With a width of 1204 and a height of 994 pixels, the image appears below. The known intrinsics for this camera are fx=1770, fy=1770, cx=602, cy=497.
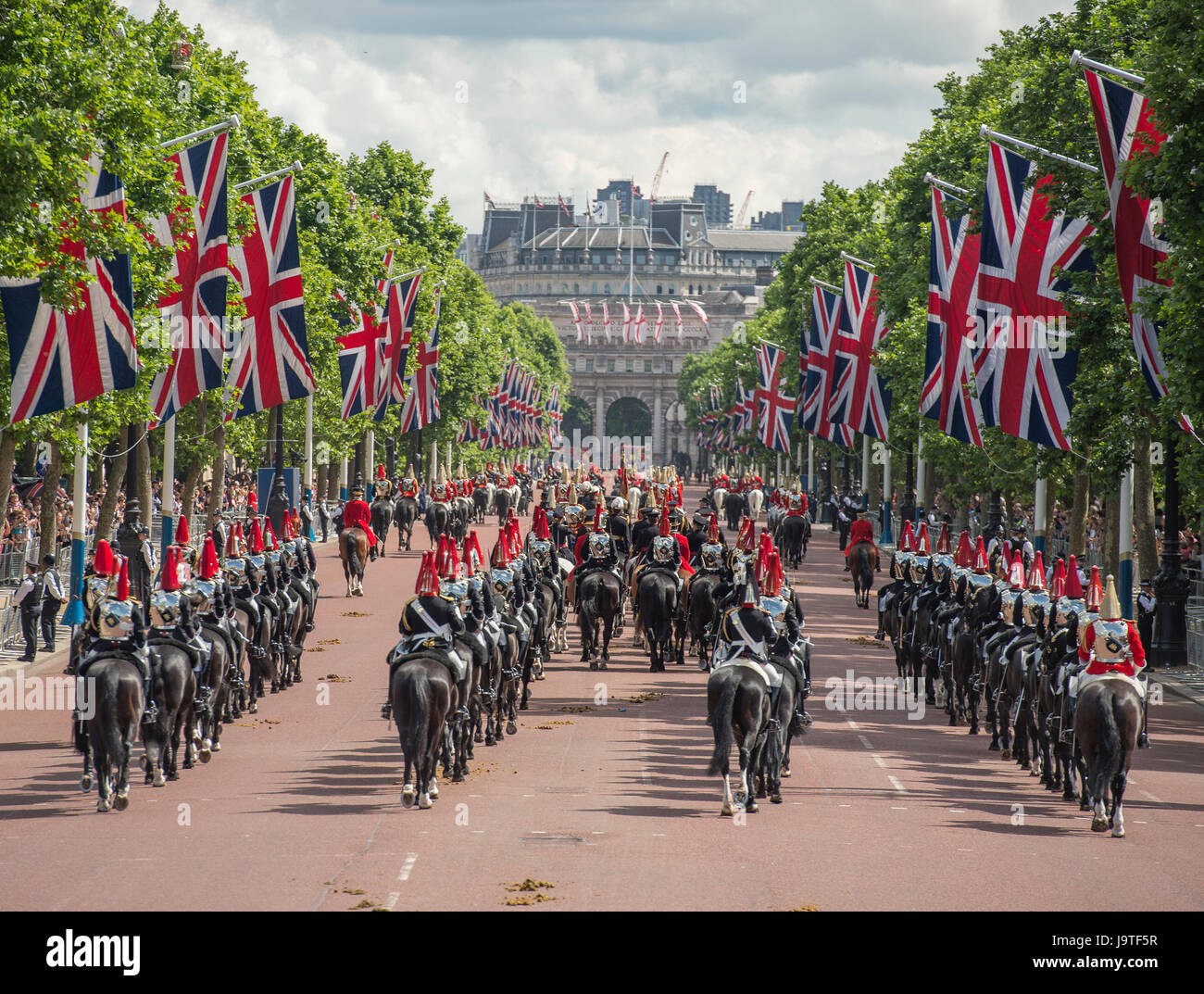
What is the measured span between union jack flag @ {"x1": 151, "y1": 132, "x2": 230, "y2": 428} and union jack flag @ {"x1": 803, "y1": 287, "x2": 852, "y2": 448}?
23723 millimetres

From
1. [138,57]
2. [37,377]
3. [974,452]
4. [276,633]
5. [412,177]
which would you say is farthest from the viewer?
[412,177]

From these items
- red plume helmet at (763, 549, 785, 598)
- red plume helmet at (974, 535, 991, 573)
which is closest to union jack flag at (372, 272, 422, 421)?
red plume helmet at (974, 535, 991, 573)

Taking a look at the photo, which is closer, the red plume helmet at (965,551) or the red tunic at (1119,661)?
the red tunic at (1119,661)

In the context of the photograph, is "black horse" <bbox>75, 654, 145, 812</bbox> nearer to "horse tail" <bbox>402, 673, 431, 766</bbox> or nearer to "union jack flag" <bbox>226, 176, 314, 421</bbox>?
"horse tail" <bbox>402, 673, 431, 766</bbox>

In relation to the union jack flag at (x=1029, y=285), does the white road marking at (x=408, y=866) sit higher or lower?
lower

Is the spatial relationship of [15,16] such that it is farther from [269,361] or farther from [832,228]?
[832,228]

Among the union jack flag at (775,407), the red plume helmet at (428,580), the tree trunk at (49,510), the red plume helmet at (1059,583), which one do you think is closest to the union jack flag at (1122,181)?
the red plume helmet at (1059,583)

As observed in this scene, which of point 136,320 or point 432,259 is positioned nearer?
point 136,320

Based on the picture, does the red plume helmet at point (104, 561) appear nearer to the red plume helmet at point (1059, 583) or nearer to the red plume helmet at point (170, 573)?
the red plume helmet at point (170, 573)

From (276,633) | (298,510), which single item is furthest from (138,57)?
(298,510)

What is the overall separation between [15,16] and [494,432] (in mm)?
75347

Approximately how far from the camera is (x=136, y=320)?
97.0ft

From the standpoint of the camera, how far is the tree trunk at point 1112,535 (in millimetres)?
35312

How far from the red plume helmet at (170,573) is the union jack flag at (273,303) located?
46.1 ft
